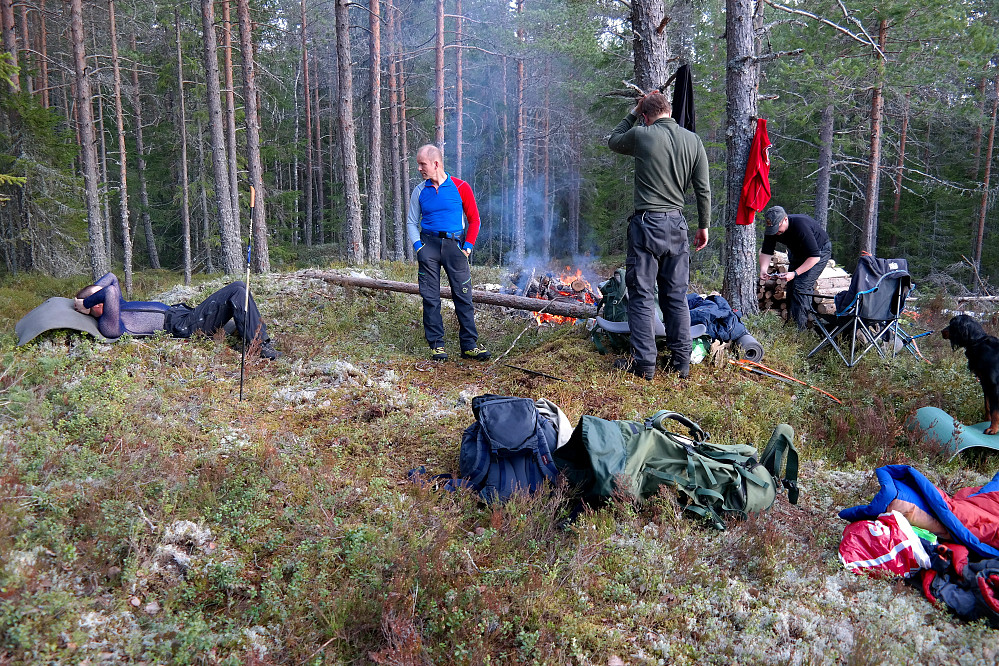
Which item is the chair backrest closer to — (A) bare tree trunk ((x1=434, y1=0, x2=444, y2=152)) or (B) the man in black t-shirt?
(B) the man in black t-shirt

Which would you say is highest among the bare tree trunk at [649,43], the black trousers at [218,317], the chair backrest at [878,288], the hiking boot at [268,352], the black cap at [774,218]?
the bare tree trunk at [649,43]

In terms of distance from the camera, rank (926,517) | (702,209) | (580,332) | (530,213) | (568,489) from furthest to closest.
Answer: (530,213) < (580,332) < (702,209) < (568,489) < (926,517)

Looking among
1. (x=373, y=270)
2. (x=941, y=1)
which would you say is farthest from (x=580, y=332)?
(x=941, y=1)

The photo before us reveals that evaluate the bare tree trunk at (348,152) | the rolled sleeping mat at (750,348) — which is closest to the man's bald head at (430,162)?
the rolled sleeping mat at (750,348)

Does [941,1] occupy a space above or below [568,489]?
above

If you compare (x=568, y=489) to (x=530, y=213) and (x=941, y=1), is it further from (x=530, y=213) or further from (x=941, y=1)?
(x=530, y=213)

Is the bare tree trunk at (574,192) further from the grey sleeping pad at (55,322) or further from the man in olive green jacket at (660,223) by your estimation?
the grey sleeping pad at (55,322)

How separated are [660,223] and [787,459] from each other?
2.54m

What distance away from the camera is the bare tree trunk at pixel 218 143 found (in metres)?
15.1

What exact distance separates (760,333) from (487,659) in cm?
606

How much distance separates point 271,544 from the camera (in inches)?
131

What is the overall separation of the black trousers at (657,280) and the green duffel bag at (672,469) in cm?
188

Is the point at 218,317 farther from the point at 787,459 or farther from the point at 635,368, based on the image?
the point at 787,459

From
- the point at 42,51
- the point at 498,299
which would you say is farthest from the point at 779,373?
the point at 42,51
